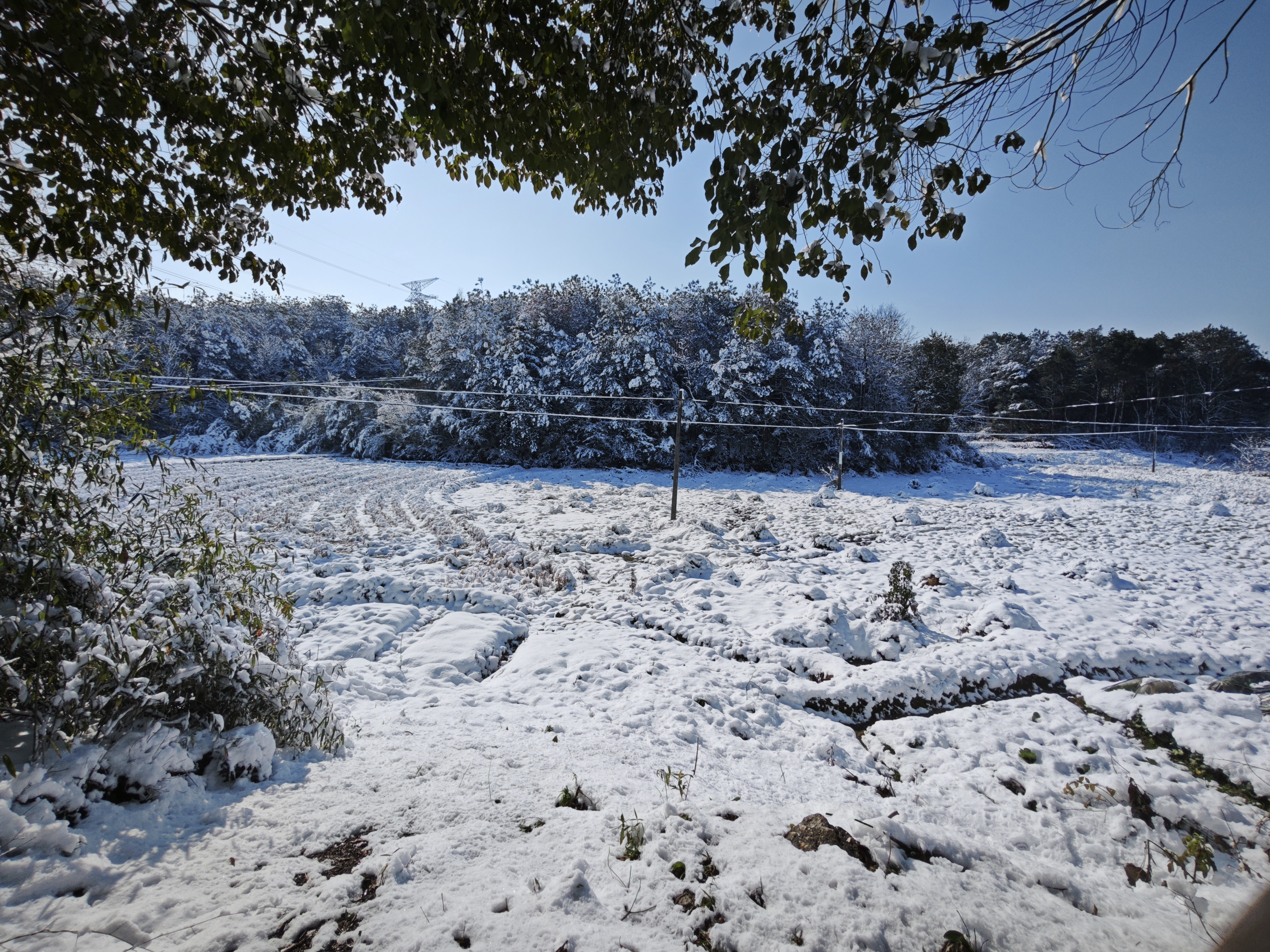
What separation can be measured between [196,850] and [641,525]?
369 inches

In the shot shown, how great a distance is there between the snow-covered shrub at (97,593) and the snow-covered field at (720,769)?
401 millimetres

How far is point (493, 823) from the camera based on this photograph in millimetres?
2238

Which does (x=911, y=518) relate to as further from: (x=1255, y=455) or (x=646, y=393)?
(x=1255, y=455)

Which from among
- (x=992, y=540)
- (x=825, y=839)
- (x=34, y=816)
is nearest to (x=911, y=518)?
(x=992, y=540)

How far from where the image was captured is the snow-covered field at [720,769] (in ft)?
5.61

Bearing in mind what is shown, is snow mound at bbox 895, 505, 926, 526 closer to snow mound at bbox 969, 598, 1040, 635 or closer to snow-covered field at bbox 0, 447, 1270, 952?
snow-covered field at bbox 0, 447, 1270, 952

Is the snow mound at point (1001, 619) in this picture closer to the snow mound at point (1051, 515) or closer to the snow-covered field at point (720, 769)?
the snow-covered field at point (720, 769)

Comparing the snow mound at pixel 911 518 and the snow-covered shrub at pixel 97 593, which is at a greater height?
the snow-covered shrub at pixel 97 593

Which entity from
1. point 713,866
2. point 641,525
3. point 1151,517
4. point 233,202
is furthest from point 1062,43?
point 1151,517

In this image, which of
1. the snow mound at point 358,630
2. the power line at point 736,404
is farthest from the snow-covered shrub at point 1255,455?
the snow mound at point 358,630

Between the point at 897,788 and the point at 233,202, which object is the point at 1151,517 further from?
the point at 233,202

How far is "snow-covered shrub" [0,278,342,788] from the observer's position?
2078 mm

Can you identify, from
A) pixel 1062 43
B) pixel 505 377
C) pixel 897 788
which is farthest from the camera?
pixel 505 377

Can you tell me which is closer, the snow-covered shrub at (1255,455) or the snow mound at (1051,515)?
the snow mound at (1051,515)
